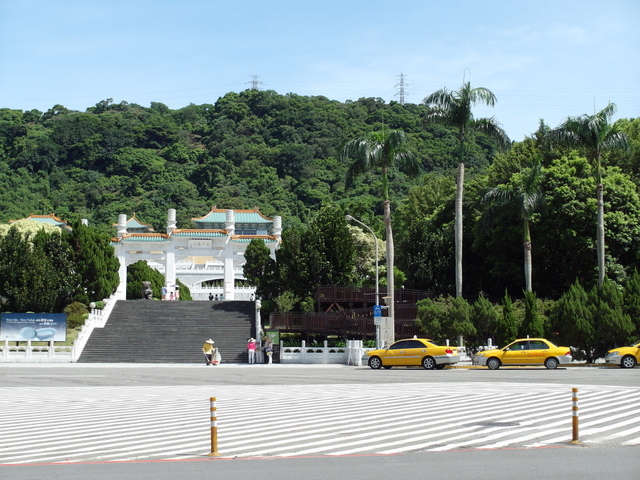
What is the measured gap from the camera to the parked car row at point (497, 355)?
102ft

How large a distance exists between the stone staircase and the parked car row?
1230cm

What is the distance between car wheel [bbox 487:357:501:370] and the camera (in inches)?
1257

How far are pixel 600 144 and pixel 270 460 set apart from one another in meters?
34.5

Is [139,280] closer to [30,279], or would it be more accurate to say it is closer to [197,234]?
[197,234]

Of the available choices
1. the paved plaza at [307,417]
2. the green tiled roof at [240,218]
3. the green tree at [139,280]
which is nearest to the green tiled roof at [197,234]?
the green tree at [139,280]

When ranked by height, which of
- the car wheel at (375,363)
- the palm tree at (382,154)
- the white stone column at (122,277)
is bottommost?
the car wheel at (375,363)

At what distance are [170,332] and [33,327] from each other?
8090 millimetres

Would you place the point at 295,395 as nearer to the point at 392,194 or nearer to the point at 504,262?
the point at 504,262

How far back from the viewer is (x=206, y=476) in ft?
31.5

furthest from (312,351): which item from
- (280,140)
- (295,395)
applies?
(280,140)

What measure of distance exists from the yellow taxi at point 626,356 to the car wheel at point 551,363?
247 cm

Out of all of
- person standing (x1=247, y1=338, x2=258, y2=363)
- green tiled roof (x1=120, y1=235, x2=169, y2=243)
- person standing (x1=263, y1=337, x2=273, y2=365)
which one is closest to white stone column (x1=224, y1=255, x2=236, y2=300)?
green tiled roof (x1=120, y1=235, x2=169, y2=243)

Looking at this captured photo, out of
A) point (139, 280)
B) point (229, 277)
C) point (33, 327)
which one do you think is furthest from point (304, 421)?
point (139, 280)

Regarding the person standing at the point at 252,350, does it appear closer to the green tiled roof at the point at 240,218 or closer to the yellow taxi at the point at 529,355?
the yellow taxi at the point at 529,355
